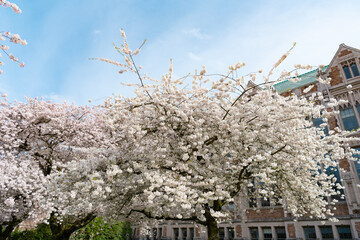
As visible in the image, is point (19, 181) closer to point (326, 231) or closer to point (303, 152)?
point (303, 152)

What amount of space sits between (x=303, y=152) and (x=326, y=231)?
14.5 metres

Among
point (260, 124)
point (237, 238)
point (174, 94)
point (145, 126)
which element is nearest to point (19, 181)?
point (145, 126)

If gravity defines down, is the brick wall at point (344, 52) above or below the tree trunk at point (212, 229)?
above

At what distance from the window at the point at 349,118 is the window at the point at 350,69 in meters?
3.43

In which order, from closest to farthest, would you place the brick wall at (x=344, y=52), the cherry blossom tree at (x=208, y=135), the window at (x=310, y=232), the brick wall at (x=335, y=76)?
the cherry blossom tree at (x=208, y=135)
the window at (x=310, y=232)
the brick wall at (x=335, y=76)
the brick wall at (x=344, y=52)

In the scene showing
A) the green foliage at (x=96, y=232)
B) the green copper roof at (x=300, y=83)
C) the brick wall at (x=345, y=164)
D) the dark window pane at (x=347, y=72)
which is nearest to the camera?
the green foliage at (x=96, y=232)

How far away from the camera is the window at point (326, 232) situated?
62.1 ft

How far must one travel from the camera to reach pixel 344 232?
60.0 feet

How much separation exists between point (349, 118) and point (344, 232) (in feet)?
32.7

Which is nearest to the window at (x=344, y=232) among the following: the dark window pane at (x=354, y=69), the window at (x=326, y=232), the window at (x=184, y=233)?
the window at (x=326, y=232)

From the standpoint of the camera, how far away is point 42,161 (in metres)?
18.8

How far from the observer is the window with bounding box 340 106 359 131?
20656 mm

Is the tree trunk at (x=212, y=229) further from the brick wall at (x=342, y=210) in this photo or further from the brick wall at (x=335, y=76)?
the brick wall at (x=335, y=76)

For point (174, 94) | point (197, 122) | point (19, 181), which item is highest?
point (174, 94)
